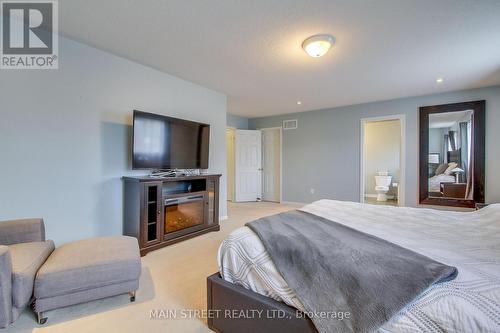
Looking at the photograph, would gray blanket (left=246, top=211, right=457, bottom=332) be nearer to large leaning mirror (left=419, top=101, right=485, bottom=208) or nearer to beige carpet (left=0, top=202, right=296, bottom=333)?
beige carpet (left=0, top=202, right=296, bottom=333)

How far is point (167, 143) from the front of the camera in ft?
10.7

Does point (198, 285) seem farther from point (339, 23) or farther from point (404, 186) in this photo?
point (404, 186)

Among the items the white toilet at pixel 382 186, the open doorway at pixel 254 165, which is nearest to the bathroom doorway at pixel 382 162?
the white toilet at pixel 382 186

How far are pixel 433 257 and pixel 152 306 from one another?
191cm

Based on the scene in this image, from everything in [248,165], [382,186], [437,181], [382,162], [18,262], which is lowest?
[18,262]

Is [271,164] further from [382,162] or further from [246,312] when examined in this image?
[246,312]

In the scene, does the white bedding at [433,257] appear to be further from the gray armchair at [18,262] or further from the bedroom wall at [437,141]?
the bedroom wall at [437,141]

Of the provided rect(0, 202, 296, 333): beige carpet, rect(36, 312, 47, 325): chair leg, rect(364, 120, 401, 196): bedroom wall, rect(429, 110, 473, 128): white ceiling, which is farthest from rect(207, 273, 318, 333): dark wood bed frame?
rect(364, 120, 401, 196): bedroom wall

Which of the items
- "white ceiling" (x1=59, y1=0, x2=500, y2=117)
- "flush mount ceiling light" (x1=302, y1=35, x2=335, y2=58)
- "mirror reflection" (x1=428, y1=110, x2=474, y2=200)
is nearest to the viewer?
"white ceiling" (x1=59, y1=0, x2=500, y2=117)

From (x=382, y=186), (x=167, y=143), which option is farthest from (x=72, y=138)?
(x=382, y=186)

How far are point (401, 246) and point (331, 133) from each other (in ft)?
15.5

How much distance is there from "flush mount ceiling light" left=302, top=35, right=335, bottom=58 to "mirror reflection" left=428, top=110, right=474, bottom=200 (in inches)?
133

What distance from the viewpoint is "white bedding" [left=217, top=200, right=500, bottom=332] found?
33.7 inches

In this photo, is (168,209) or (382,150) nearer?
(168,209)
